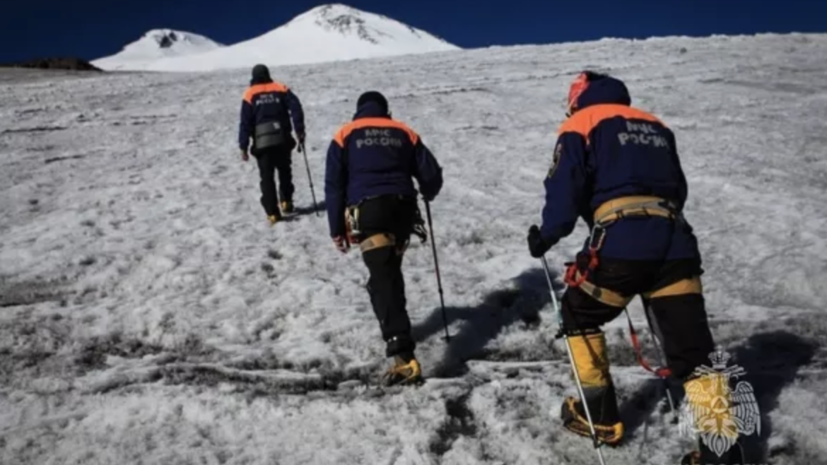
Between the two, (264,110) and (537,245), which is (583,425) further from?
(264,110)

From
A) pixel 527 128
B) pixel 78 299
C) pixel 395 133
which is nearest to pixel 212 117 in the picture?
pixel 527 128

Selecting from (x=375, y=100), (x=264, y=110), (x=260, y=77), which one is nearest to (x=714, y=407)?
(x=375, y=100)

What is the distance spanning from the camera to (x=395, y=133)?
599cm

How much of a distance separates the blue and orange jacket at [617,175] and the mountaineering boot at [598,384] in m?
0.71

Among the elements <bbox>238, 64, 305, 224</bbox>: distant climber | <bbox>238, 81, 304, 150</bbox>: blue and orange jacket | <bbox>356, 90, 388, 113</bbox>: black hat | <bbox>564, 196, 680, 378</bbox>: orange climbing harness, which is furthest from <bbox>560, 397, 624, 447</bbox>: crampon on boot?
<bbox>238, 81, 304, 150</bbox>: blue and orange jacket

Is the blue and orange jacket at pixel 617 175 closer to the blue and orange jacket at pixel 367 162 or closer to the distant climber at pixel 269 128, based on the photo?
the blue and orange jacket at pixel 367 162

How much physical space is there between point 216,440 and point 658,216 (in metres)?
3.52

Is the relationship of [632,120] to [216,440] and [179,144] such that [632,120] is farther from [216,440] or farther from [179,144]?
[179,144]

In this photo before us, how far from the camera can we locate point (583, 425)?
15.3 feet

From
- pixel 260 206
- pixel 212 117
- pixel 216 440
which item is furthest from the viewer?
pixel 212 117

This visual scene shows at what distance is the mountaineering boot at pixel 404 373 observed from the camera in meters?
5.36

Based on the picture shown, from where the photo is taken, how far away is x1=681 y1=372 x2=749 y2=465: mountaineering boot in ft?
12.7

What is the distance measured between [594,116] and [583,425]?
227cm

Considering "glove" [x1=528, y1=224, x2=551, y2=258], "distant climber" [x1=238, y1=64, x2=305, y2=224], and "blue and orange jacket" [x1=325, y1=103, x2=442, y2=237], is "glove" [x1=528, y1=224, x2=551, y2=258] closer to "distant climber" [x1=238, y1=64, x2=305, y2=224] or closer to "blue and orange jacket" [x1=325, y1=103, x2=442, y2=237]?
"blue and orange jacket" [x1=325, y1=103, x2=442, y2=237]
